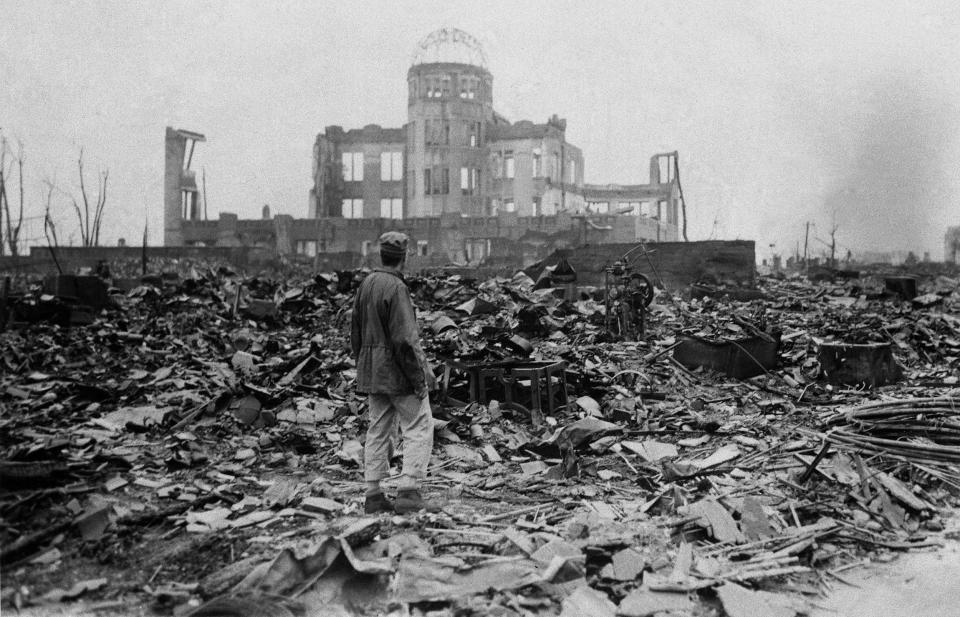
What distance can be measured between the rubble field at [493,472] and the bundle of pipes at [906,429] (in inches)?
0.9

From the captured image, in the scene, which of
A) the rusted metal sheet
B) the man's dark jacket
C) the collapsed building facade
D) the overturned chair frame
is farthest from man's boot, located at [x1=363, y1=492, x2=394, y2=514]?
the collapsed building facade

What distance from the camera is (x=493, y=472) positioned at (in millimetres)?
5824

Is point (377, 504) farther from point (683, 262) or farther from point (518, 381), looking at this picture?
point (683, 262)

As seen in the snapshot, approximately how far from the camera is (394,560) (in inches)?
149

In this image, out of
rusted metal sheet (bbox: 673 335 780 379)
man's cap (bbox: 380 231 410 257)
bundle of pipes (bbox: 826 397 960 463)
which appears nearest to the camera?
man's cap (bbox: 380 231 410 257)

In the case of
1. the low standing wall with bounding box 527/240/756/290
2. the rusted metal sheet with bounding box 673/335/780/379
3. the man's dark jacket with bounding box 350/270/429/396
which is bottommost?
the rusted metal sheet with bounding box 673/335/780/379

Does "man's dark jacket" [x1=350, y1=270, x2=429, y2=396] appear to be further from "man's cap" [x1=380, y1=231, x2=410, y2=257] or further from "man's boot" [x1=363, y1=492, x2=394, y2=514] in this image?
"man's boot" [x1=363, y1=492, x2=394, y2=514]

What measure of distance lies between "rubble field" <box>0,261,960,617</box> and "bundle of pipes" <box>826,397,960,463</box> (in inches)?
0.9

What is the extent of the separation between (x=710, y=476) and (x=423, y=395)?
232 cm

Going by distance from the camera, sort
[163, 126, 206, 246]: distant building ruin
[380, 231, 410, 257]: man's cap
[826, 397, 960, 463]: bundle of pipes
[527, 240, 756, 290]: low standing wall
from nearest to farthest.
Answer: [380, 231, 410, 257]: man's cap → [826, 397, 960, 463]: bundle of pipes → [527, 240, 756, 290]: low standing wall → [163, 126, 206, 246]: distant building ruin

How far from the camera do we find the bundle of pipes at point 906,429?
523cm

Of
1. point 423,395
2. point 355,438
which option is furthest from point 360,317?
point 355,438

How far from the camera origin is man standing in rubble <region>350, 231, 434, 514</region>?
4.71 m

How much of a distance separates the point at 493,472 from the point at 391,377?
5.16 ft
